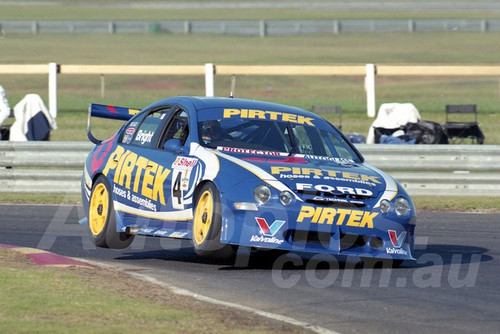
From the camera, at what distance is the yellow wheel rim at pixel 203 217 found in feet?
31.2

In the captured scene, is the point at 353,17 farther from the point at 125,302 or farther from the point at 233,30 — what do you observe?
the point at 125,302

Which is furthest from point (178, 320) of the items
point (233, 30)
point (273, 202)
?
point (233, 30)

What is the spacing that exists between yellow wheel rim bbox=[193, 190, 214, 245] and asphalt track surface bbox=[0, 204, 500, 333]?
0.96 ft

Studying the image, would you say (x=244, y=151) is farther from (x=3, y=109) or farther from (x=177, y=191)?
(x=3, y=109)

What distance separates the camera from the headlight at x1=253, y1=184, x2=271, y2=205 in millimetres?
9344

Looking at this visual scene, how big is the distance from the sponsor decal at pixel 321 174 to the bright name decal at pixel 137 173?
1.15 metres

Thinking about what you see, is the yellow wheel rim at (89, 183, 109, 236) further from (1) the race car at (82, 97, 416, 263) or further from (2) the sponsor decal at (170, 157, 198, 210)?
(2) the sponsor decal at (170, 157, 198, 210)

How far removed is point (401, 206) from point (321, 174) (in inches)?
28.6

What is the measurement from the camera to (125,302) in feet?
25.2

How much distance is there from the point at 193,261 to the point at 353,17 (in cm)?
6048

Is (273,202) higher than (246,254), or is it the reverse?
(273,202)

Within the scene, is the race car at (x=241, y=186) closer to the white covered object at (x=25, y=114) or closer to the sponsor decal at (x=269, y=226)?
the sponsor decal at (x=269, y=226)

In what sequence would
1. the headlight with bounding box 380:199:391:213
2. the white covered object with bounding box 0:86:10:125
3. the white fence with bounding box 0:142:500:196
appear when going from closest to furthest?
the headlight with bounding box 380:199:391:213 → the white fence with bounding box 0:142:500:196 → the white covered object with bounding box 0:86:10:125

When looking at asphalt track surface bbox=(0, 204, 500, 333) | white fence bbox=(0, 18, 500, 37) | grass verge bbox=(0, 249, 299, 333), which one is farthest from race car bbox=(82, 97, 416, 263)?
white fence bbox=(0, 18, 500, 37)
